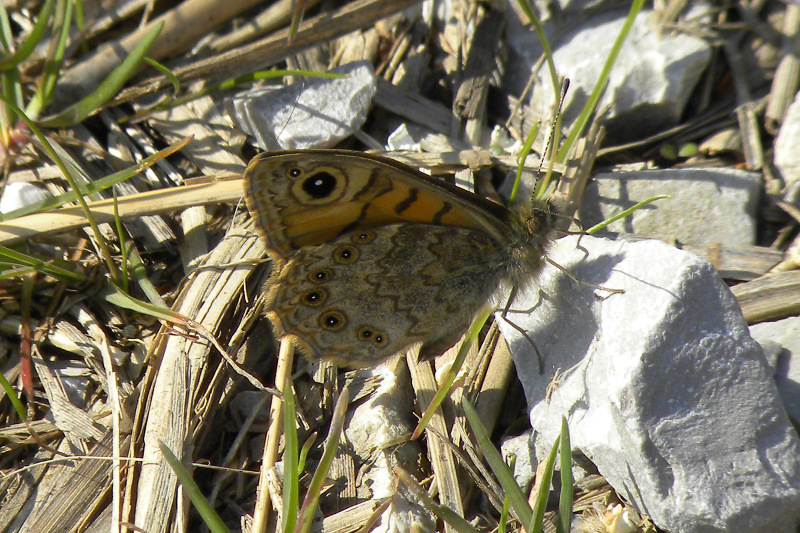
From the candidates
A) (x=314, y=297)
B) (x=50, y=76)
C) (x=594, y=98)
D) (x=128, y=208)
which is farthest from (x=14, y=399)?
(x=594, y=98)

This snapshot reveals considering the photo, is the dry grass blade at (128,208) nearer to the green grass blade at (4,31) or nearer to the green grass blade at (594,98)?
the green grass blade at (4,31)

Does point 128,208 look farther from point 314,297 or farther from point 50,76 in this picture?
point 314,297

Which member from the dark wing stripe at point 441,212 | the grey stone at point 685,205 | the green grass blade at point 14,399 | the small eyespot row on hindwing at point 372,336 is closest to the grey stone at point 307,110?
the dark wing stripe at point 441,212

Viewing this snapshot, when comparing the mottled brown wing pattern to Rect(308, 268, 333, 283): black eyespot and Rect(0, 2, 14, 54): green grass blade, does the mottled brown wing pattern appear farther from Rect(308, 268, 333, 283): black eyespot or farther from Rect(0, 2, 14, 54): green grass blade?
Rect(0, 2, 14, 54): green grass blade

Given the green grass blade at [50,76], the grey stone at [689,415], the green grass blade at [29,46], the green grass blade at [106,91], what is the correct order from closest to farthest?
the grey stone at [689,415], the green grass blade at [29,46], the green grass blade at [106,91], the green grass blade at [50,76]

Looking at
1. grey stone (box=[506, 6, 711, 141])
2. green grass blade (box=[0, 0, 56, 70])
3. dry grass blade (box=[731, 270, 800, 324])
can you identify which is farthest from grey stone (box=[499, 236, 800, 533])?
green grass blade (box=[0, 0, 56, 70])

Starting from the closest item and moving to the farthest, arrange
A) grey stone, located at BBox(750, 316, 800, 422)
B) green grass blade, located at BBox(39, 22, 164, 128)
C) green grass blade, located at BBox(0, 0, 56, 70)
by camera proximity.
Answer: grey stone, located at BBox(750, 316, 800, 422) → green grass blade, located at BBox(0, 0, 56, 70) → green grass blade, located at BBox(39, 22, 164, 128)

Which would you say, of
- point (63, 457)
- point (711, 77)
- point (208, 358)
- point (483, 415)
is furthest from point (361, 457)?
point (711, 77)

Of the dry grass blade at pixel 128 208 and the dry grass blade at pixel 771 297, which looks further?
the dry grass blade at pixel 128 208
